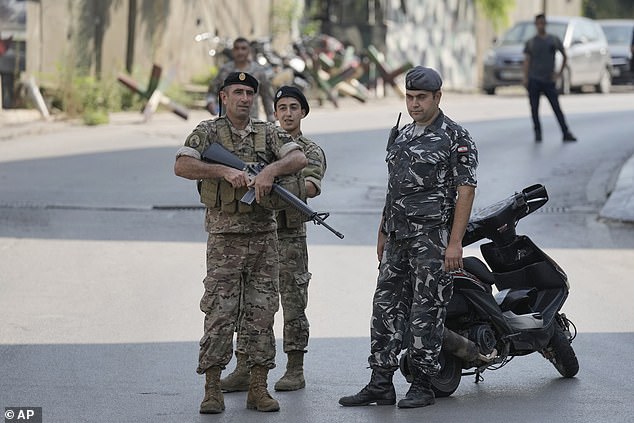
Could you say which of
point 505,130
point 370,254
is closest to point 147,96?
point 505,130

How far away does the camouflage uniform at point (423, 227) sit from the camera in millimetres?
7082

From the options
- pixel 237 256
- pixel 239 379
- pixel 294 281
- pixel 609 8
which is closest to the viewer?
pixel 237 256

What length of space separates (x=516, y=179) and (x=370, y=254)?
15.6ft

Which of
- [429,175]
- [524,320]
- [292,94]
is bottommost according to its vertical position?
[524,320]

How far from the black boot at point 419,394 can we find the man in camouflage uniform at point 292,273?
0.70m

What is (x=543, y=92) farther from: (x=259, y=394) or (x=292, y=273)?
(x=259, y=394)

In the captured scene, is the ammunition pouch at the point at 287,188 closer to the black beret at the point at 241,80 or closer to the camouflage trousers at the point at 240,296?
the camouflage trousers at the point at 240,296

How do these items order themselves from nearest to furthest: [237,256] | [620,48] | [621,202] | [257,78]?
[237,256] < [257,78] < [621,202] < [620,48]

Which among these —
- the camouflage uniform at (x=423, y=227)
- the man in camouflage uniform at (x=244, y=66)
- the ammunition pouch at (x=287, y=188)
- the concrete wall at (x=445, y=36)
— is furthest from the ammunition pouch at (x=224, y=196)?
the concrete wall at (x=445, y=36)

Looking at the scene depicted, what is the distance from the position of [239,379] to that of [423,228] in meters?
1.34

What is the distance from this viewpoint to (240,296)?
713 cm

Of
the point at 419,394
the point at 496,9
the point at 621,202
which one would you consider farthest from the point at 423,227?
the point at 496,9

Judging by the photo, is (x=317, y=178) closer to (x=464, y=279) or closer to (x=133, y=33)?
(x=464, y=279)

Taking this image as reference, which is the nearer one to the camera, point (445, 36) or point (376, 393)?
point (376, 393)
